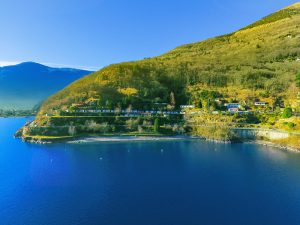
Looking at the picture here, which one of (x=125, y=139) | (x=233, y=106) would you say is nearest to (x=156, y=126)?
(x=125, y=139)

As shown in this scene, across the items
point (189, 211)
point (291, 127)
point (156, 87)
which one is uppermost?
point (156, 87)

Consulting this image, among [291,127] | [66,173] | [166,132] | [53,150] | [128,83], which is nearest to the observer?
[66,173]

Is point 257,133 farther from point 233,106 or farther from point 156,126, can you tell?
point 156,126

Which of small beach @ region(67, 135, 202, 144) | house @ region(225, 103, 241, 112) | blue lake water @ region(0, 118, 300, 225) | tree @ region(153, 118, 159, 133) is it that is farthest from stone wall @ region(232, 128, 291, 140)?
tree @ region(153, 118, 159, 133)

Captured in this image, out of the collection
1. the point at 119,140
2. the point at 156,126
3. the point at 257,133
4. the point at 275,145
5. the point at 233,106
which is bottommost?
the point at 275,145

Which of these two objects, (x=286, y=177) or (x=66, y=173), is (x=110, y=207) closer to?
(x=66, y=173)

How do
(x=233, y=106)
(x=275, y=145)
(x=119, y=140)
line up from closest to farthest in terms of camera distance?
1. (x=275, y=145)
2. (x=119, y=140)
3. (x=233, y=106)

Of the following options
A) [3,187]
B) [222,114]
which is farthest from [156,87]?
[3,187]

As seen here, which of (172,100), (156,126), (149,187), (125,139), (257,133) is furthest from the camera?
(172,100)
